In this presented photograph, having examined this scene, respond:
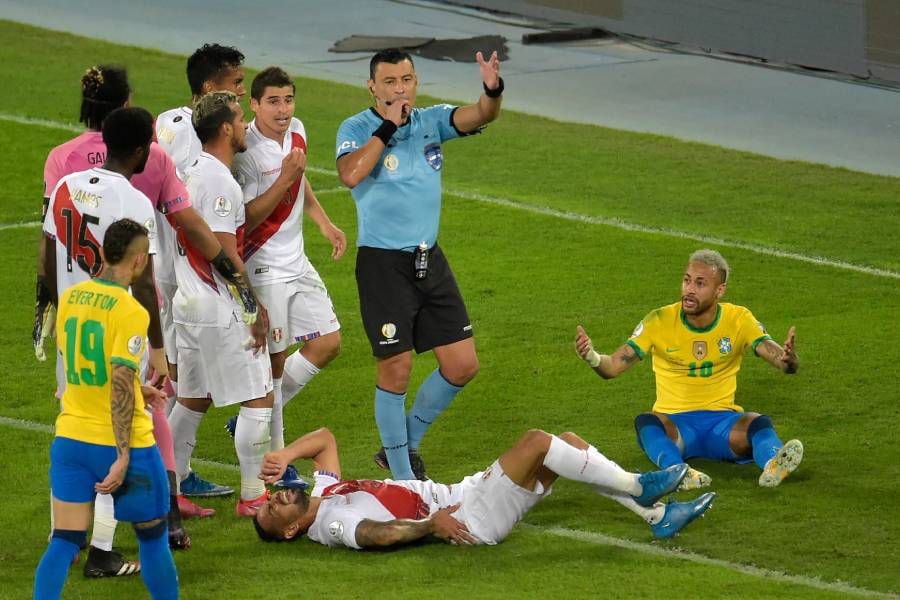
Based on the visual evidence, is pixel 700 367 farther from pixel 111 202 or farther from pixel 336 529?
pixel 111 202

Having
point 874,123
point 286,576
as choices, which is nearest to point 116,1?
point 874,123

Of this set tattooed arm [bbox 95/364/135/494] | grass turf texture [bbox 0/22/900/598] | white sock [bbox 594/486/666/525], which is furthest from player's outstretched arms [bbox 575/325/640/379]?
tattooed arm [bbox 95/364/135/494]

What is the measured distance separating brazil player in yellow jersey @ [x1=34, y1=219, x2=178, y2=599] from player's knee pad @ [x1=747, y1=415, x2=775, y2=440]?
332cm

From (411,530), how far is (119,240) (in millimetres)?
1987

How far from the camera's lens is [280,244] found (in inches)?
342

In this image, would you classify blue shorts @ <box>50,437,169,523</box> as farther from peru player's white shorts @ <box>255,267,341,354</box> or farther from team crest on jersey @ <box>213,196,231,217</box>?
peru player's white shorts @ <box>255,267,341,354</box>

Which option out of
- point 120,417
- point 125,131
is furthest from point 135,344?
point 125,131

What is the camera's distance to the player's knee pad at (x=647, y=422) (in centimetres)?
873

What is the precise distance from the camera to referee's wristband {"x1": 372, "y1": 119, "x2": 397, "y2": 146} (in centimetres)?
829

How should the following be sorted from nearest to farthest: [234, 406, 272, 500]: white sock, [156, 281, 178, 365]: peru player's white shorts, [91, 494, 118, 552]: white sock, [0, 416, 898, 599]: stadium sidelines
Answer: [0, 416, 898, 599]: stadium sidelines, [91, 494, 118, 552]: white sock, [234, 406, 272, 500]: white sock, [156, 281, 178, 365]: peru player's white shorts

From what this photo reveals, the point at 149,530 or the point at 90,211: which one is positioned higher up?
the point at 90,211

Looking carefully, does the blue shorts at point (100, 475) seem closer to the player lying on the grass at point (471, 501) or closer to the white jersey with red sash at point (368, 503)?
the player lying on the grass at point (471, 501)

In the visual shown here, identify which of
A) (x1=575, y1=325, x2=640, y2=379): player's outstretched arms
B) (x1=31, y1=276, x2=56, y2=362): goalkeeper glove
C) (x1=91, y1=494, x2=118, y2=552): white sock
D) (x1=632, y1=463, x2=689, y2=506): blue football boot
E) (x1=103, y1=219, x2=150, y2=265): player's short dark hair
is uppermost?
(x1=103, y1=219, x2=150, y2=265): player's short dark hair

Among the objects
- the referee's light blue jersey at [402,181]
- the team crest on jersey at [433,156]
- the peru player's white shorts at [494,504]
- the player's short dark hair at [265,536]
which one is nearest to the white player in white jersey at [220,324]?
the player's short dark hair at [265,536]
